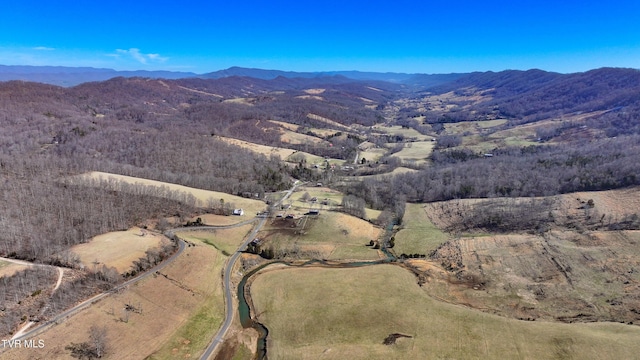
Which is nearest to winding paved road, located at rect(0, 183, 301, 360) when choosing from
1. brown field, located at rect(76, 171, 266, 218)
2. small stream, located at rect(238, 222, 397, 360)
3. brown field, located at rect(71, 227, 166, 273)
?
small stream, located at rect(238, 222, 397, 360)

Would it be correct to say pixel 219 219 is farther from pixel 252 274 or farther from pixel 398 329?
pixel 398 329

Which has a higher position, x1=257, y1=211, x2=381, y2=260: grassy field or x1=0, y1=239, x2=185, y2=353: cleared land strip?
x1=0, y1=239, x2=185, y2=353: cleared land strip

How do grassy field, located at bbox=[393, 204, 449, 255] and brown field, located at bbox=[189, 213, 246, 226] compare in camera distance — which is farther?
brown field, located at bbox=[189, 213, 246, 226]

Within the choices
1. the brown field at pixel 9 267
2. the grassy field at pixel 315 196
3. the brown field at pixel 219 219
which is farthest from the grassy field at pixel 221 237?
the brown field at pixel 9 267

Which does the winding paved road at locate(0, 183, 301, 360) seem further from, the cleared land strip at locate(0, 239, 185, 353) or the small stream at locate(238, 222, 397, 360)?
the small stream at locate(238, 222, 397, 360)

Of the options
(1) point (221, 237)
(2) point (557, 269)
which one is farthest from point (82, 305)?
(2) point (557, 269)

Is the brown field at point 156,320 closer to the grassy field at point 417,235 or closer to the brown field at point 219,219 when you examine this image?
the brown field at point 219,219

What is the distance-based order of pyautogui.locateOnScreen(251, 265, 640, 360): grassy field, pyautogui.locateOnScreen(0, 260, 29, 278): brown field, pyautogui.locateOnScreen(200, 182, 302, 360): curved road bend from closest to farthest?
1. pyautogui.locateOnScreen(251, 265, 640, 360): grassy field
2. pyautogui.locateOnScreen(200, 182, 302, 360): curved road bend
3. pyautogui.locateOnScreen(0, 260, 29, 278): brown field

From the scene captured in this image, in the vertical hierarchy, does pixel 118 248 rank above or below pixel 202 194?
below
